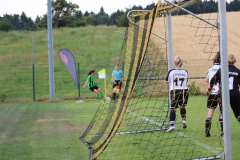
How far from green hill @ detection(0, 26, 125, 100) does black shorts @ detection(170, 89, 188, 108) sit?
18372 millimetres

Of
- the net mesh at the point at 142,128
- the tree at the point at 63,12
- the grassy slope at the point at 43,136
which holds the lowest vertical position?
the grassy slope at the point at 43,136

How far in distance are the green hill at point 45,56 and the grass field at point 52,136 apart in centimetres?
1327

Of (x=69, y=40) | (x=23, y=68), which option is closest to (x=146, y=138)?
(x=23, y=68)

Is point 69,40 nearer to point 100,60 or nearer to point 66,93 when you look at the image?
point 100,60

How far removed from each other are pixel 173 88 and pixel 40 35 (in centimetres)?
3812

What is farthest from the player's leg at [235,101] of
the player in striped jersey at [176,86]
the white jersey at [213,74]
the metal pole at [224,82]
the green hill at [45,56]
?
the green hill at [45,56]

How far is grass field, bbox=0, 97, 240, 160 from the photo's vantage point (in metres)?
10.6

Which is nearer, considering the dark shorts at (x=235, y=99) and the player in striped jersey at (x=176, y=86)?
the dark shorts at (x=235, y=99)

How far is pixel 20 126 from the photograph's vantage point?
15.6 m

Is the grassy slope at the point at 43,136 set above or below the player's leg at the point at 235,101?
below

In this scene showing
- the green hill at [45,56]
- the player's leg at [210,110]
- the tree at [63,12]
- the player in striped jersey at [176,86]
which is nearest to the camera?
the player's leg at [210,110]

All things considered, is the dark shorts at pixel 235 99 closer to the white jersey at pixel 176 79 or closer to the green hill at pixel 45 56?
the white jersey at pixel 176 79

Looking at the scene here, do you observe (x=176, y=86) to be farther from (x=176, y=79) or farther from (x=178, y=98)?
(x=178, y=98)

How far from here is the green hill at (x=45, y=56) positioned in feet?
116
